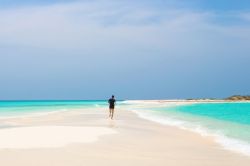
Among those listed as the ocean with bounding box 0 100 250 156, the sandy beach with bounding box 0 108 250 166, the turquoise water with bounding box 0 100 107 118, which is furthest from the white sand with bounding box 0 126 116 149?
the turquoise water with bounding box 0 100 107 118

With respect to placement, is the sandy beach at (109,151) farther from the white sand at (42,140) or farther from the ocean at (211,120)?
the ocean at (211,120)

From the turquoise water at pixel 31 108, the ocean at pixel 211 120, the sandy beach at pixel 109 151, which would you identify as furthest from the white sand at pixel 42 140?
the turquoise water at pixel 31 108

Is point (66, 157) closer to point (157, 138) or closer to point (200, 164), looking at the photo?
point (200, 164)

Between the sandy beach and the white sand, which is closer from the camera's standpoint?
the sandy beach

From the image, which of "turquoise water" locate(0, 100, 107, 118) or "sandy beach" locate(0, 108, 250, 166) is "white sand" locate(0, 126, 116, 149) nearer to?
"sandy beach" locate(0, 108, 250, 166)

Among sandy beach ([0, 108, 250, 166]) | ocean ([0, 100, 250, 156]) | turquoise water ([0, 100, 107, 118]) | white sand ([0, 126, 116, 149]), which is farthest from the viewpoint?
turquoise water ([0, 100, 107, 118])

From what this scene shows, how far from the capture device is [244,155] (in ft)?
38.6

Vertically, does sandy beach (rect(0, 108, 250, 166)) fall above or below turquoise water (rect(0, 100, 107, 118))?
below

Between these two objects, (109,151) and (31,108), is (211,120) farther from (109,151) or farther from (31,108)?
(31,108)

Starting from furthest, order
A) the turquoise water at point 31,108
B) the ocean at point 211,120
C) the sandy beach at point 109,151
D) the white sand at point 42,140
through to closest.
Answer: the turquoise water at point 31,108 < the ocean at point 211,120 < the white sand at point 42,140 < the sandy beach at point 109,151

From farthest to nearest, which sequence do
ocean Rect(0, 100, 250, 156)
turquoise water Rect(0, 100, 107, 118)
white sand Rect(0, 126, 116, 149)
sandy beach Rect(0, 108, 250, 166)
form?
turquoise water Rect(0, 100, 107, 118) → ocean Rect(0, 100, 250, 156) → white sand Rect(0, 126, 116, 149) → sandy beach Rect(0, 108, 250, 166)

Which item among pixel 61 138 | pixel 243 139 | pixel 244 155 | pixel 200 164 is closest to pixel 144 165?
pixel 200 164

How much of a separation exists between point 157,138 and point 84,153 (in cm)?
514

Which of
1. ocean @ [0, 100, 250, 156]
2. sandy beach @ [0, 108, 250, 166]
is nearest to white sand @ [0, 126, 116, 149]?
sandy beach @ [0, 108, 250, 166]
